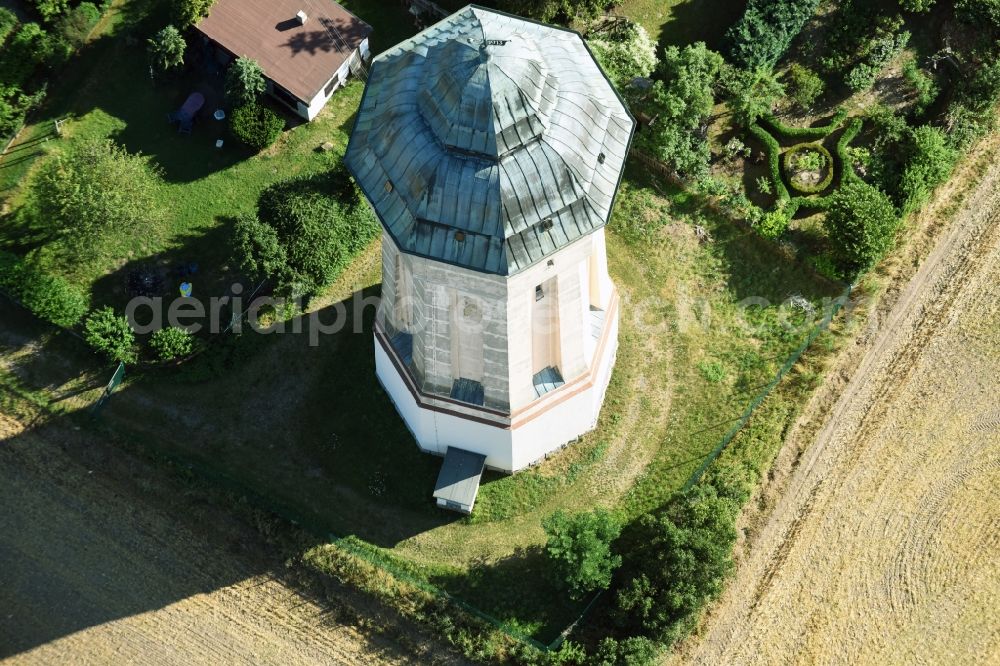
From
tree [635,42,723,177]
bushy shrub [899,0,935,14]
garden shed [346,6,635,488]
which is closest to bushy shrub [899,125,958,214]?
bushy shrub [899,0,935,14]

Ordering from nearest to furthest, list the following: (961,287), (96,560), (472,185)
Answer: (472,185)
(96,560)
(961,287)

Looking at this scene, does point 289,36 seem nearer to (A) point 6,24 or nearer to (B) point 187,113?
(B) point 187,113

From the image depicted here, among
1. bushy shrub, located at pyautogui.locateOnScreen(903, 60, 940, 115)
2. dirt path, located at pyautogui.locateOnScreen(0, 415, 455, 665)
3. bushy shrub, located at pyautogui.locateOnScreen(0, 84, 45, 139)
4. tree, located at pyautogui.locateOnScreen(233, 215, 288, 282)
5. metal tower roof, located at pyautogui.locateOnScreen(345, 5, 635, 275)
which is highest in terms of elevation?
metal tower roof, located at pyautogui.locateOnScreen(345, 5, 635, 275)

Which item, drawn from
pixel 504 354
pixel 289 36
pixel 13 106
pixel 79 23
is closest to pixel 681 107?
pixel 504 354

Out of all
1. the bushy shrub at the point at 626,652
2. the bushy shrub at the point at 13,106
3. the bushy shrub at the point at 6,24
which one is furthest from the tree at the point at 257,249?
the bushy shrub at the point at 626,652

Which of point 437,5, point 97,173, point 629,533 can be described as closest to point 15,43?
point 97,173

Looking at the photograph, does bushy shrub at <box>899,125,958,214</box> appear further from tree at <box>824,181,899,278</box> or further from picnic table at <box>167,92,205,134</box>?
picnic table at <box>167,92,205,134</box>

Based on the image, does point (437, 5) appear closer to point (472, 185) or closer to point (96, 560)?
point (472, 185)

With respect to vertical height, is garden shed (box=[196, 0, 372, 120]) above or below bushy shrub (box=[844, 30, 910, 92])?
below
